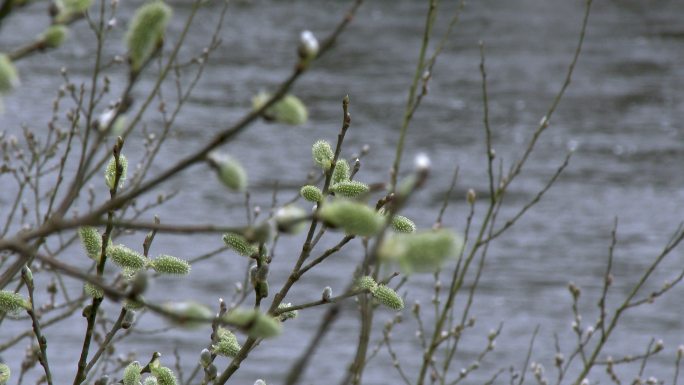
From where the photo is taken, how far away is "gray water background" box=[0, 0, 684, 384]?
24.5ft

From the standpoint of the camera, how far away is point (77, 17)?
1.03 m

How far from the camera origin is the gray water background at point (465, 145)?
24.5 feet

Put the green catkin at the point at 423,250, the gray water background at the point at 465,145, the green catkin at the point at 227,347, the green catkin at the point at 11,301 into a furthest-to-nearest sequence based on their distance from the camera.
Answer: the gray water background at the point at 465,145
the green catkin at the point at 227,347
the green catkin at the point at 11,301
the green catkin at the point at 423,250

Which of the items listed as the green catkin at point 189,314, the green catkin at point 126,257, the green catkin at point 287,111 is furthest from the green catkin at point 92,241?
the green catkin at point 287,111

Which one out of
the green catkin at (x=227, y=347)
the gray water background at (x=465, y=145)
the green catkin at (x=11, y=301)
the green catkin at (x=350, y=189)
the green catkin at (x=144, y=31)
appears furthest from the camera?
the gray water background at (x=465, y=145)

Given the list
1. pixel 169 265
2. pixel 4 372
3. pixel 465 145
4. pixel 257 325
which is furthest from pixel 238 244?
pixel 465 145

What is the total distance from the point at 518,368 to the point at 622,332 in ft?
3.67

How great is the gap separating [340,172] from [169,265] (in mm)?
315

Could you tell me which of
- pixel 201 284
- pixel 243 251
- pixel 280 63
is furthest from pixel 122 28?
pixel 243 251

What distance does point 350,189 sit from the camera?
4.92 ft

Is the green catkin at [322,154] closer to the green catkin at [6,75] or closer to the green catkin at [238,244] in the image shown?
the green catkin at [238,244]

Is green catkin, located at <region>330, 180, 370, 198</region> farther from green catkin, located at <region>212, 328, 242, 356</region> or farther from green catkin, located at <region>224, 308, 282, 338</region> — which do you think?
green catkin, located at <region>224, 308, 282, 338</region>

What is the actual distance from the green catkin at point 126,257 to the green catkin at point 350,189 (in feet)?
0.89

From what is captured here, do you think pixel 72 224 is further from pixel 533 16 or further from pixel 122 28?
pixel 533 16
